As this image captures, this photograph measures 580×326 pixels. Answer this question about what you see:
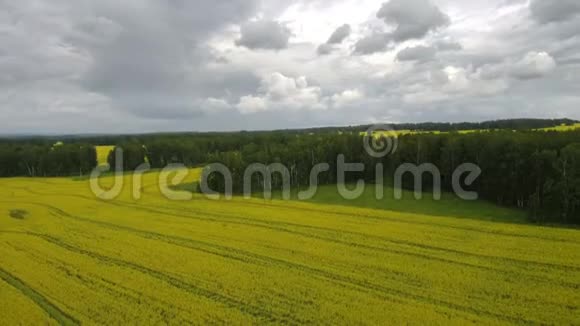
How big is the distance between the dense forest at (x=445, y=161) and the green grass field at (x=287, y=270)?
822 centimetres

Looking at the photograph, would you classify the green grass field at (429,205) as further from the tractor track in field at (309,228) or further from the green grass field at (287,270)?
the tractor track in field at (309,228)

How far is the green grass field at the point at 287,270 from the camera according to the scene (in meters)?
19.4

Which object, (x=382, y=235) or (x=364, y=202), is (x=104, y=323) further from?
(x=364, y=202)

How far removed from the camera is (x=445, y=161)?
62625 millimetres

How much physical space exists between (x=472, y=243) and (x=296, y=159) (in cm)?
4571

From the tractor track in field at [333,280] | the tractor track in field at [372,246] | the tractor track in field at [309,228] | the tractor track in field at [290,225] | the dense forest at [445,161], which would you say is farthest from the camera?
the dense forest at [445,161]

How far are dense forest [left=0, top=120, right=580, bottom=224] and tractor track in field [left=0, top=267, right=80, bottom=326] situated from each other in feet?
129

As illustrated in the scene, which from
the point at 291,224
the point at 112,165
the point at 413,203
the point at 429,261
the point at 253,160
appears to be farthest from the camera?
the point at 112,165

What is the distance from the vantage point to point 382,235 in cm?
3362

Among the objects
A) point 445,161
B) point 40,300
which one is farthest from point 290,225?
point 445,161

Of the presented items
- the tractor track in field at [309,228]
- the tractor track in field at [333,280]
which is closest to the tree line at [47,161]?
the tractor track in field at [309,228]

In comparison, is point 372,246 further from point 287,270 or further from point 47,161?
point 47,161

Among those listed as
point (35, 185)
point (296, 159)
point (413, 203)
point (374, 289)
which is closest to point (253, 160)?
point (296, 159)

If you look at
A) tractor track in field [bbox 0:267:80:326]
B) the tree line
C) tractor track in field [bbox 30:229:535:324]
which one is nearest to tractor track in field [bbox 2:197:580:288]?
tractor track in field [bbox 30:229:535:324]
